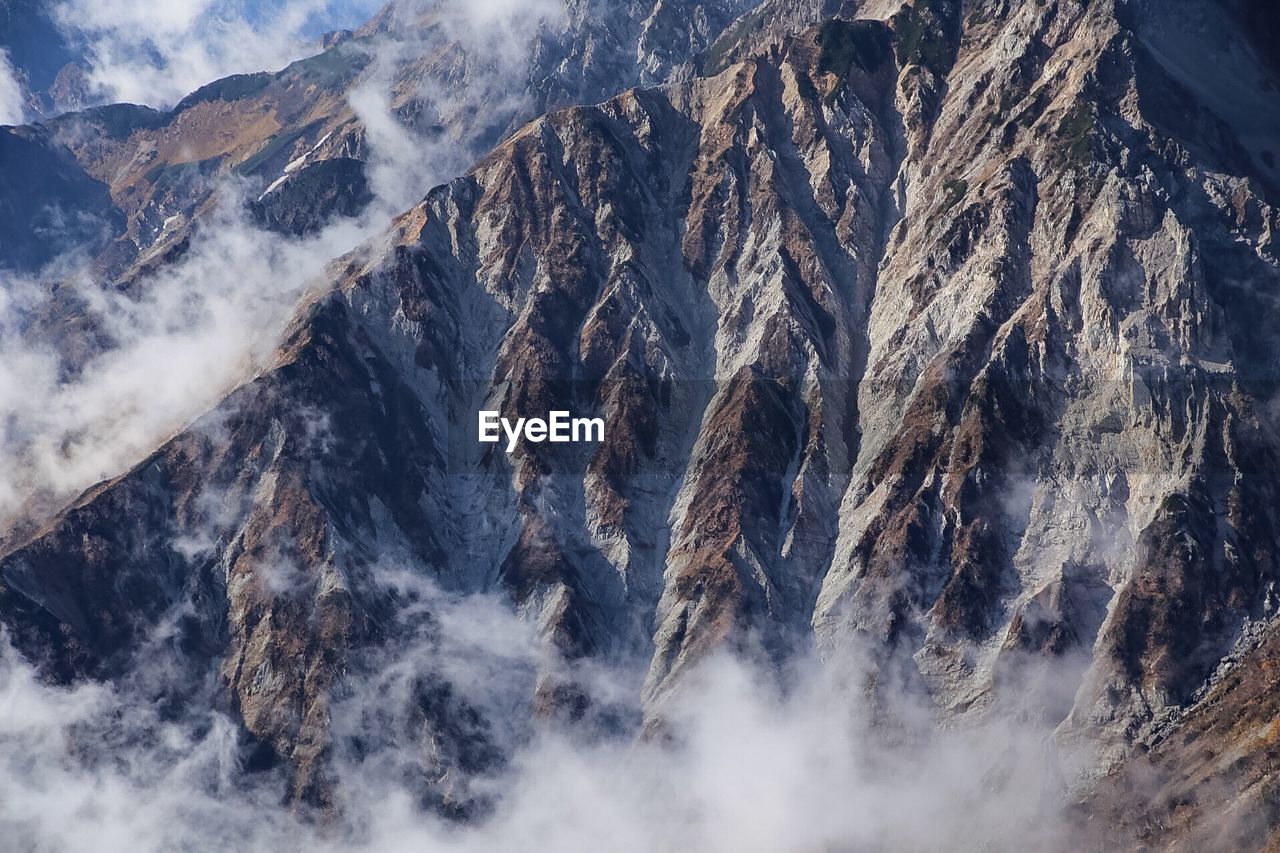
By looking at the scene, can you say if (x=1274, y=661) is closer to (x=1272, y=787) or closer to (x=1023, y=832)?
(x=1272, y=787)

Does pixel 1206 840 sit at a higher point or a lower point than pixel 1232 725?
lower

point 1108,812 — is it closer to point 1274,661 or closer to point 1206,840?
point 1206,840

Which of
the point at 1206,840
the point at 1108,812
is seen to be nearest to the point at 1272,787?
the point at 1206,840

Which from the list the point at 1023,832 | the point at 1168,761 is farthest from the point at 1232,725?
the point at 1023,832

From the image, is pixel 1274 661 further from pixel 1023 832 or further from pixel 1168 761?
pixel 1023 832

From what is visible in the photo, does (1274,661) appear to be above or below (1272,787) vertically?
above

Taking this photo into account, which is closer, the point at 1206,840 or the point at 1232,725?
the point at 1206,840

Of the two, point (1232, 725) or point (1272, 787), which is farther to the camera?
point (1232, 725)
